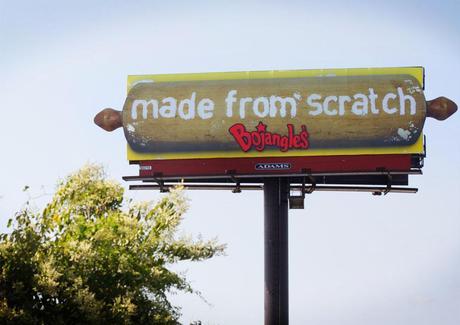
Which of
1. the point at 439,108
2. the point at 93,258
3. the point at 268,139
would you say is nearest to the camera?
the point at 93,258

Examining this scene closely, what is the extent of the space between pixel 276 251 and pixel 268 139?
4.61 metres

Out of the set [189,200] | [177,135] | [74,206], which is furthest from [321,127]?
[74,206]

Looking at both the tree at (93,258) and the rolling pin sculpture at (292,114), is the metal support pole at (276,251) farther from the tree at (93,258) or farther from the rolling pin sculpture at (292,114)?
the tree at (93,258)

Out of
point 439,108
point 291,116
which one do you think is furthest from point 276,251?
point 439,108

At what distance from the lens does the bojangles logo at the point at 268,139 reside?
40.8 meters

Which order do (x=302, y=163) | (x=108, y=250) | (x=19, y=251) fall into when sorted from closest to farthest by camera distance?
(x=19, y=251) < (x=108, y=250) < (x=302, y=163)

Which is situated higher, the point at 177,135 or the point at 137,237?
the point at 177,135

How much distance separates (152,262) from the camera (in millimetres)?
32781

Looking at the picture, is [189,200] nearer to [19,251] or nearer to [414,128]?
[19,251]

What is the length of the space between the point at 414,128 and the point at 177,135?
32.1 feet

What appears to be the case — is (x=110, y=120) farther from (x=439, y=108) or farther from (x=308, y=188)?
(x=439, y=108)

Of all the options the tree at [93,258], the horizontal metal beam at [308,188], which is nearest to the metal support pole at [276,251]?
the horizontal metal beam at [308,188]

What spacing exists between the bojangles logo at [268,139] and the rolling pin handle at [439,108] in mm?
5292

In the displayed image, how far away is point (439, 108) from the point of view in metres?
41.3
